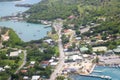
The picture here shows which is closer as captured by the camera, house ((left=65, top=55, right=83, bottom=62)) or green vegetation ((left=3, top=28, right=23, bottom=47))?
house ((left=65, top=55, right=83, bottom=62))

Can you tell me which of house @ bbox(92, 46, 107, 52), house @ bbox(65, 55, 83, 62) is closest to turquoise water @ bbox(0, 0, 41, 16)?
house @ bbox(92, 46, 107, 52)

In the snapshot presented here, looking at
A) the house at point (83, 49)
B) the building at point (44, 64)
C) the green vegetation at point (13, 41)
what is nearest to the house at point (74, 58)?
the house at point (83, 49)

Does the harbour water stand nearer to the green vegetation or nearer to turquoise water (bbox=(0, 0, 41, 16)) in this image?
turquoise water (bbox=(0, 0, 41, 16))

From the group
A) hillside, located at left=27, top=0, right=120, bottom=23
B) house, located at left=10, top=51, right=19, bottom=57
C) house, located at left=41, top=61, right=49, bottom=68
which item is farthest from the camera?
hillside, located at left=27, top=0, right=120, bottom=23

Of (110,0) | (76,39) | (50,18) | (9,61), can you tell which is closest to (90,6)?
(110,0)

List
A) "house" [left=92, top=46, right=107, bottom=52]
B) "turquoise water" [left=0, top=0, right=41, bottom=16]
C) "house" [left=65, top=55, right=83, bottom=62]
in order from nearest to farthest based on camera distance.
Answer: "house" [left=65, top=55, right=83, bottom=62] < "house" [left=92, top=46, right=107, bottom=52] < "turquoise water" [left=0, top=0, right=41, bottom=16]

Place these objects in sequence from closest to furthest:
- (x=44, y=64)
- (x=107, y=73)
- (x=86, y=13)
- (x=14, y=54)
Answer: (x=107, y=73) < (x=44, y=64) < (x=14, y=54) < (x=86, y=13)

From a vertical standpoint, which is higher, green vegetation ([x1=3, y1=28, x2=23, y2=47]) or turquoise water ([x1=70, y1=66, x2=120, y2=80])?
green vegetation ([x1=3, y1=28, x2=23, y2=47])

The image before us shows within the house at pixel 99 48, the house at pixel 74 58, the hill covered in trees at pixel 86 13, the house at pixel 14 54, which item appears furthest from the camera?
the hill covered in trees at pixel 86 13

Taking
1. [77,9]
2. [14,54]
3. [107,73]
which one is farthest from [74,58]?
[77,9]

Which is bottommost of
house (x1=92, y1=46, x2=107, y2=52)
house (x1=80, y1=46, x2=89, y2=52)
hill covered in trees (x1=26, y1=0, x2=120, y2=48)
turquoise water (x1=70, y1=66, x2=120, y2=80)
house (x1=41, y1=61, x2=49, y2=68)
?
turquoise water (x1=70, y1=66, x2=120, y2=80)

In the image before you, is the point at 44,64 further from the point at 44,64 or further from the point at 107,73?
the point at 107,73

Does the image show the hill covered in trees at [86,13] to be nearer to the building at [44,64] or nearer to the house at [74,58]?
the house at [74,58]
